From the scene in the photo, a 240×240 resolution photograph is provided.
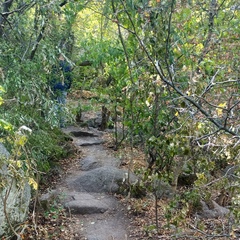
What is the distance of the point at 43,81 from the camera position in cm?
605

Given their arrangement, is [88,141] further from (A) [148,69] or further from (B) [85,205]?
(A) [148,69]

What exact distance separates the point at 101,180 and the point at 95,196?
1.53ft

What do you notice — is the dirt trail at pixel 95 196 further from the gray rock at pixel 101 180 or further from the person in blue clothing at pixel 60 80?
the person in blue clothing at pixel 60 80

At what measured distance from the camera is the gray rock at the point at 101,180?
292 inches

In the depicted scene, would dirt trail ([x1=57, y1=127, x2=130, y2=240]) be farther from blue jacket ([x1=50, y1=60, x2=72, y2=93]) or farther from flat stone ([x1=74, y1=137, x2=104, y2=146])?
blue jacket ([x1=50, y1=60, x2=72, y2=93])

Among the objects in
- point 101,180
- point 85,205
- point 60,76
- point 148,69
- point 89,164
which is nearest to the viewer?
point 148,69

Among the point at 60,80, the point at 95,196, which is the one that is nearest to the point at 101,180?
the point at 95,196

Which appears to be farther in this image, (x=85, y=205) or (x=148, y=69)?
(x=85, y=205)

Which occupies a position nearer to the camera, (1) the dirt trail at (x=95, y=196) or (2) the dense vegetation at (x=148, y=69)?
(2) the dense vegetation at (x=148, y=69)

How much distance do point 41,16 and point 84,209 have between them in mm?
3414

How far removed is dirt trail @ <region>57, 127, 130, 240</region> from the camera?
5.89m

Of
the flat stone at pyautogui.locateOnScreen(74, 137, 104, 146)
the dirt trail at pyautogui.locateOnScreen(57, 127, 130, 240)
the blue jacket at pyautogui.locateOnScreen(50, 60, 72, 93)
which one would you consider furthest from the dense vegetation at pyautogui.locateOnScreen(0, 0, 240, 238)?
the flat stone at pyautogui.locateOnScreen(74, 137, 104, 146)

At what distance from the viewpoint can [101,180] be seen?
757 centimetres

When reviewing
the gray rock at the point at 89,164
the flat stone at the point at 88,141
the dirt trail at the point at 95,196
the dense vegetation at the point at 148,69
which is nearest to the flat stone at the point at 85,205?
the dirt trail at the point at 95,196
